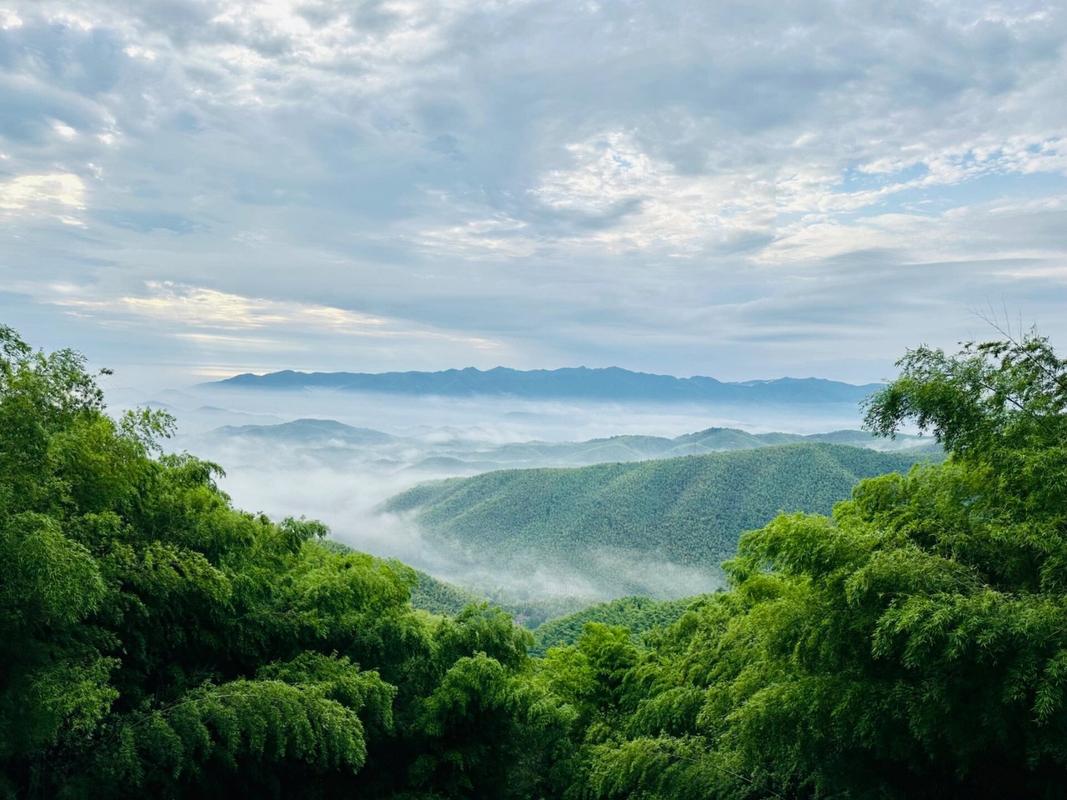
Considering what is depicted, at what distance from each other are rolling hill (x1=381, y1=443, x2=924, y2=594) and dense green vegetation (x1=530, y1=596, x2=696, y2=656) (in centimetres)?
4991

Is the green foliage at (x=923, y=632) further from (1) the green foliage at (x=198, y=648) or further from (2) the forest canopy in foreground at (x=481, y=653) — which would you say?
(1) the green foliage at (x=198, y=648)

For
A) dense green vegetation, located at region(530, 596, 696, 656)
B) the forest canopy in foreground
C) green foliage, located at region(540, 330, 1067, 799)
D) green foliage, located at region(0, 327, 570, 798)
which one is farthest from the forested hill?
green foliage, located at region(540, 330, 1067, 799)

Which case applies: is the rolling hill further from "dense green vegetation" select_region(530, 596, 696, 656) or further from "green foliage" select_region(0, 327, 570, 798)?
"green foliage" select_region(0, 327, 570, 798)

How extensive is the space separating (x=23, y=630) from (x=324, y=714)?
3186 mm

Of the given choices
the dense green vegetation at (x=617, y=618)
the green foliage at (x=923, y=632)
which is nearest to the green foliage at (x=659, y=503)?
the dense green vegetation at (x=617, y=618)

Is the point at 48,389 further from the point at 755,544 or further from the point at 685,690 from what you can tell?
the point at 685,690

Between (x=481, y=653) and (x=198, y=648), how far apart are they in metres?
4.16

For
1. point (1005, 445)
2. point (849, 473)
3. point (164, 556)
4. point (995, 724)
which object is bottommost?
point (849, 473)

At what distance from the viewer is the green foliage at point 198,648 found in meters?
6.47

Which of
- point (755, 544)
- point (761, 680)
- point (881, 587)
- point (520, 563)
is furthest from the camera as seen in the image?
point (520, 563)

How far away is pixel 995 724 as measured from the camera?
19.6 ft

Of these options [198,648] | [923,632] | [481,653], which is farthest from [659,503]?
[923,632]

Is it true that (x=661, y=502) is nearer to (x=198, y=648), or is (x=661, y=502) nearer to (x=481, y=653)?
(x=481, y=653)

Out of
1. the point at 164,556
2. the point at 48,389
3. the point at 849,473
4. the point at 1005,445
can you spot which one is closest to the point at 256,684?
the point at 164,556
